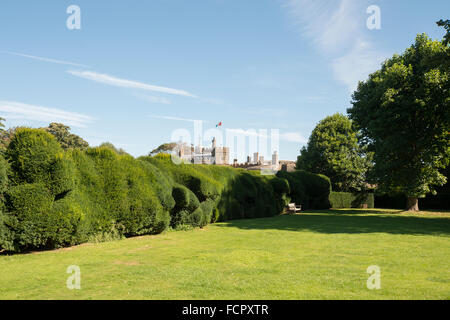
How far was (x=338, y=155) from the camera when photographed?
3950 centimetres

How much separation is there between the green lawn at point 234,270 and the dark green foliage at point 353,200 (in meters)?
27.8

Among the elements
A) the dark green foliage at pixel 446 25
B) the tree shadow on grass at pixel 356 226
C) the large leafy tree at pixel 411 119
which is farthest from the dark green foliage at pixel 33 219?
the large leafy tree at pixel 411 119

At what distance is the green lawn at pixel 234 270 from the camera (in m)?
5.23

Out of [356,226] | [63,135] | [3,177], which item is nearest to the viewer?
[3,177]

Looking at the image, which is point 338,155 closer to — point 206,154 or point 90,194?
point 206,154

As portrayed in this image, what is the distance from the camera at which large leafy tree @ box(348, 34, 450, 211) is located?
803 inches

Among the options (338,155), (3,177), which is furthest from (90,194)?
(338,155)

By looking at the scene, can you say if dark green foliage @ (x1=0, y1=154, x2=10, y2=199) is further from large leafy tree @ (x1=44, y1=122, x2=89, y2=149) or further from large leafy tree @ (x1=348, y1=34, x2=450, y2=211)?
large leafy tree @ (x1=44, y1=122, x2=89, y2=149)

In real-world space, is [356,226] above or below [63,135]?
below

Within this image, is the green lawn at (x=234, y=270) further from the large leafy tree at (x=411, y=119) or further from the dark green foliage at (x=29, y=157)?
the large leafy tree at (x=411, y=119)

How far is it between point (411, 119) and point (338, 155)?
1775 cm

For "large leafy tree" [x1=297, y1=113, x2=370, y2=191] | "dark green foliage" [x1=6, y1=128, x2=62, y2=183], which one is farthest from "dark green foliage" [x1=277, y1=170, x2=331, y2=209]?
"dark green foliage" [x1=6, y1=128, x2=62, y2=183]

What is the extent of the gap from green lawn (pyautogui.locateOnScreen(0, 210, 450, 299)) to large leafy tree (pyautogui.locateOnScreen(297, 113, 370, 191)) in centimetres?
2914
